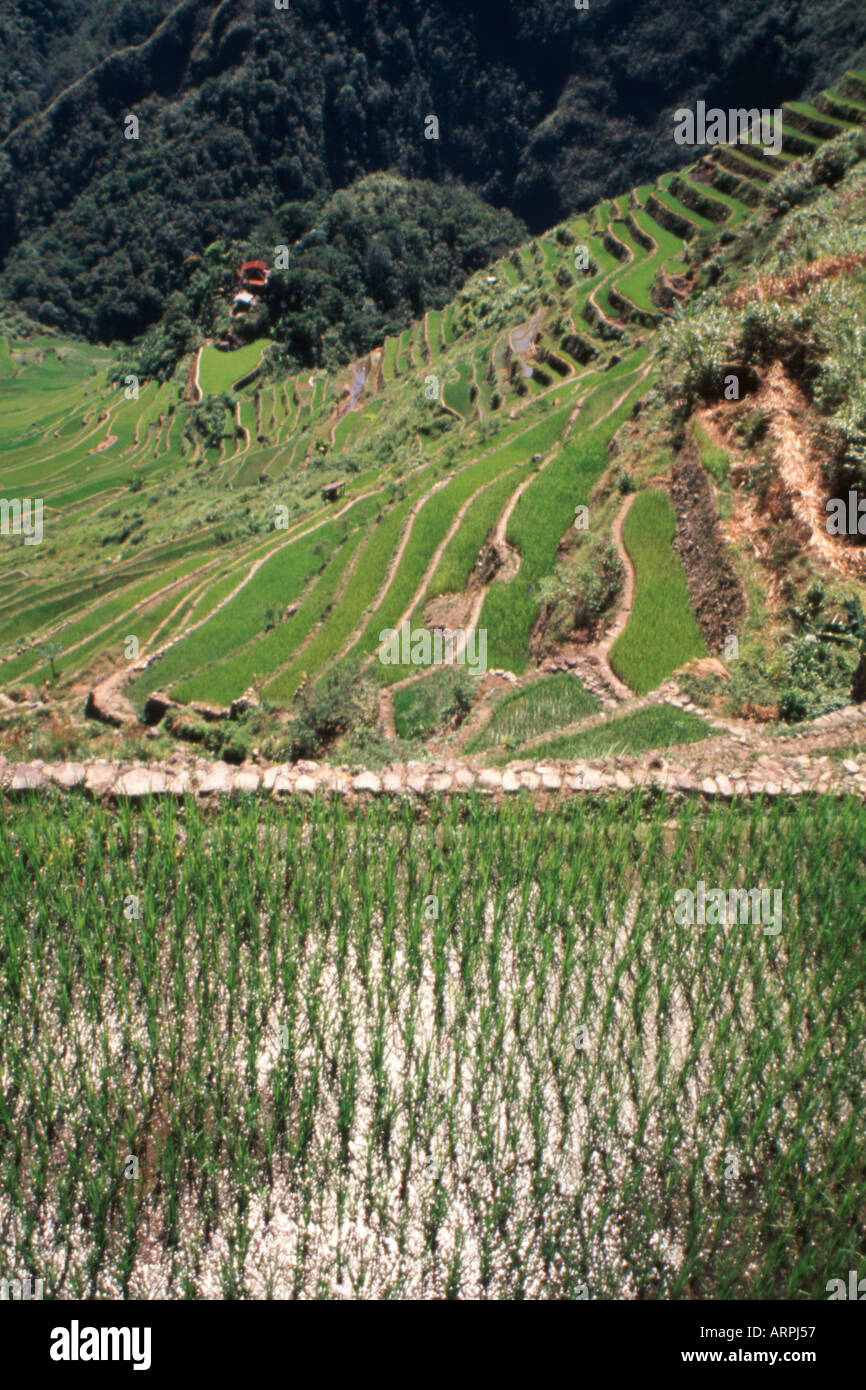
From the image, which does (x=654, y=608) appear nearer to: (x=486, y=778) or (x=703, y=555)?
(x=703, y=555)

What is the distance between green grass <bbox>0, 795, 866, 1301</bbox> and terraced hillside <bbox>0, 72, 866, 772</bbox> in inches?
279

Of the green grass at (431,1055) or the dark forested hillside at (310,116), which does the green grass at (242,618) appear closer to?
the green grass at (431,1055)

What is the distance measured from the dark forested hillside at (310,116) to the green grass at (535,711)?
132 metres

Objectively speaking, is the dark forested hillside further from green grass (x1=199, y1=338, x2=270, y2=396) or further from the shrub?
the shrub

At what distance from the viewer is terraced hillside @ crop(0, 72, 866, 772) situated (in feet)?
63.9

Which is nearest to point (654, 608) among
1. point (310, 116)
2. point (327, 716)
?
point (327, 716)

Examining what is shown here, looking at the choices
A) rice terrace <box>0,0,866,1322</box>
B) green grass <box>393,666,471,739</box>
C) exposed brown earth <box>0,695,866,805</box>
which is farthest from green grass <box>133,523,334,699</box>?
exposed brown earth <box>0,695,866,805</box>

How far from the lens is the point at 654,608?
14.9m

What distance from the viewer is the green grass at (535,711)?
12.5 m

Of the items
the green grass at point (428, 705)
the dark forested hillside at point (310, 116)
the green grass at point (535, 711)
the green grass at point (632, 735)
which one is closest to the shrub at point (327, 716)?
the green grass at point (428, 705)

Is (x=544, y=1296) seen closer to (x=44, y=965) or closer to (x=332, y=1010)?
(x=332, y=1010)

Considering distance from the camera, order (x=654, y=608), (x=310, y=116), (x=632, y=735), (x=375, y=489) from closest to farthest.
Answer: (x=632, y=735)
(x=654, y=608)
(x=375, y=489)
(x=310, y=116)

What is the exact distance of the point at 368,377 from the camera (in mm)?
71688

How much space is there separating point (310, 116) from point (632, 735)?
179226mm
